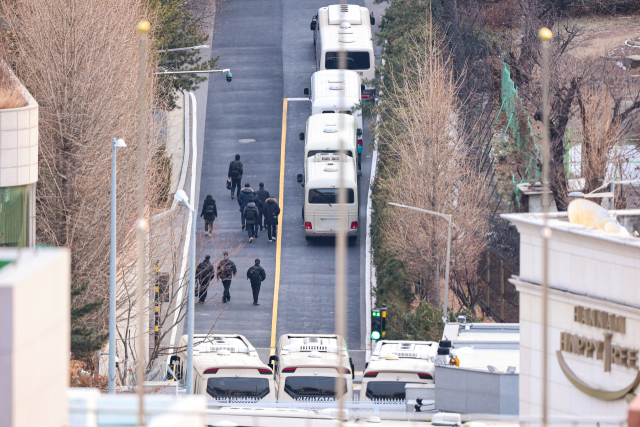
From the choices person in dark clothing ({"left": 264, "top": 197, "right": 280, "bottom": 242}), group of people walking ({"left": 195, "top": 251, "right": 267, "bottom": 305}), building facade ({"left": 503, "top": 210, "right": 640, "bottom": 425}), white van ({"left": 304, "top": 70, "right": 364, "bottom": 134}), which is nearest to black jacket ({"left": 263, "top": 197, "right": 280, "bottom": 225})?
person in dark clothing ({"left": 264, "top": 197, "right": 280, "bottom": 242})

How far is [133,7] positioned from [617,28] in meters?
32.5

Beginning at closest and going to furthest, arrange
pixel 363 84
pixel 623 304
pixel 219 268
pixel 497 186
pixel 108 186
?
pixel 623 304 < pixel 108 186 < pixel 219 268 < pixel 497 186 < pixel 363 84

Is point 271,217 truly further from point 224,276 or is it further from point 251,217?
point 224,276

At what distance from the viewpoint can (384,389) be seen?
22.3 m

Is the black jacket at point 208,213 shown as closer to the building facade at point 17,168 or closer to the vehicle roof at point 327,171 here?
the vehicle roof at point 327,171

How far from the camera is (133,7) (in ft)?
117

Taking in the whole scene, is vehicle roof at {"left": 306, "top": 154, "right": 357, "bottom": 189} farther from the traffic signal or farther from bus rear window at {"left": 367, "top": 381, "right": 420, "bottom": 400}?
bus rear window at {"left": 367, "top": 381, "right": 420, "bottom": 400}

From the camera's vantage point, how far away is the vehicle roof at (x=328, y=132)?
131 ft

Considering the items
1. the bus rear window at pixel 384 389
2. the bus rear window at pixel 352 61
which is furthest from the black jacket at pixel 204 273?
the bus rear window at pixel 352 61

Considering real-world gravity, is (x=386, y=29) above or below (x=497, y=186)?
above

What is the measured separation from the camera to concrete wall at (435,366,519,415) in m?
20.1

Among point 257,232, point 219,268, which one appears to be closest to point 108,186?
point 219,268

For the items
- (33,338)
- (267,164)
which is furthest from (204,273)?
(33,338)

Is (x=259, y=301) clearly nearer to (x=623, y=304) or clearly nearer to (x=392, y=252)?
(x=392, y=252)
